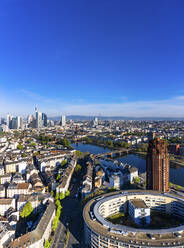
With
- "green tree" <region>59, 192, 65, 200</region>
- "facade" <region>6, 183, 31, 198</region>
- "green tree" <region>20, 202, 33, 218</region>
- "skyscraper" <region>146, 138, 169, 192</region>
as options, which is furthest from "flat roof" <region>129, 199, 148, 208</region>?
"facade" <region>6, 183, 31, 198</region>

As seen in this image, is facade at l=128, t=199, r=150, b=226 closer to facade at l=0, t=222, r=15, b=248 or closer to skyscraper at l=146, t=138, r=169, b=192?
skyscraper at l=146, t=138, r=169, b=192

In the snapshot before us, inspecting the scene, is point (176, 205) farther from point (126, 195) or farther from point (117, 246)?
point (117, 246)

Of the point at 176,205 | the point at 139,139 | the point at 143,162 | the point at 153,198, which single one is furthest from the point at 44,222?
the point at 139,139

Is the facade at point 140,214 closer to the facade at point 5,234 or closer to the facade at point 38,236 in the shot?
the facade at point 38,236

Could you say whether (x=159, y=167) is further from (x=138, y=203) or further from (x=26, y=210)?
(x=26, y=210)

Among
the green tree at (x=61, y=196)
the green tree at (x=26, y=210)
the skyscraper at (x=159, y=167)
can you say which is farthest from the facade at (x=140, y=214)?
the green tree at (x=26, y=210)

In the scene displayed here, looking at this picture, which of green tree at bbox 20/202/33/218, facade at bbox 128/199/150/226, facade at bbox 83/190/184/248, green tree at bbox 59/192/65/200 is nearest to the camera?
facade at bbox 83/190/184/248

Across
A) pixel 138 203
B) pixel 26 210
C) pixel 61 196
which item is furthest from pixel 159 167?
pixel 26 210
